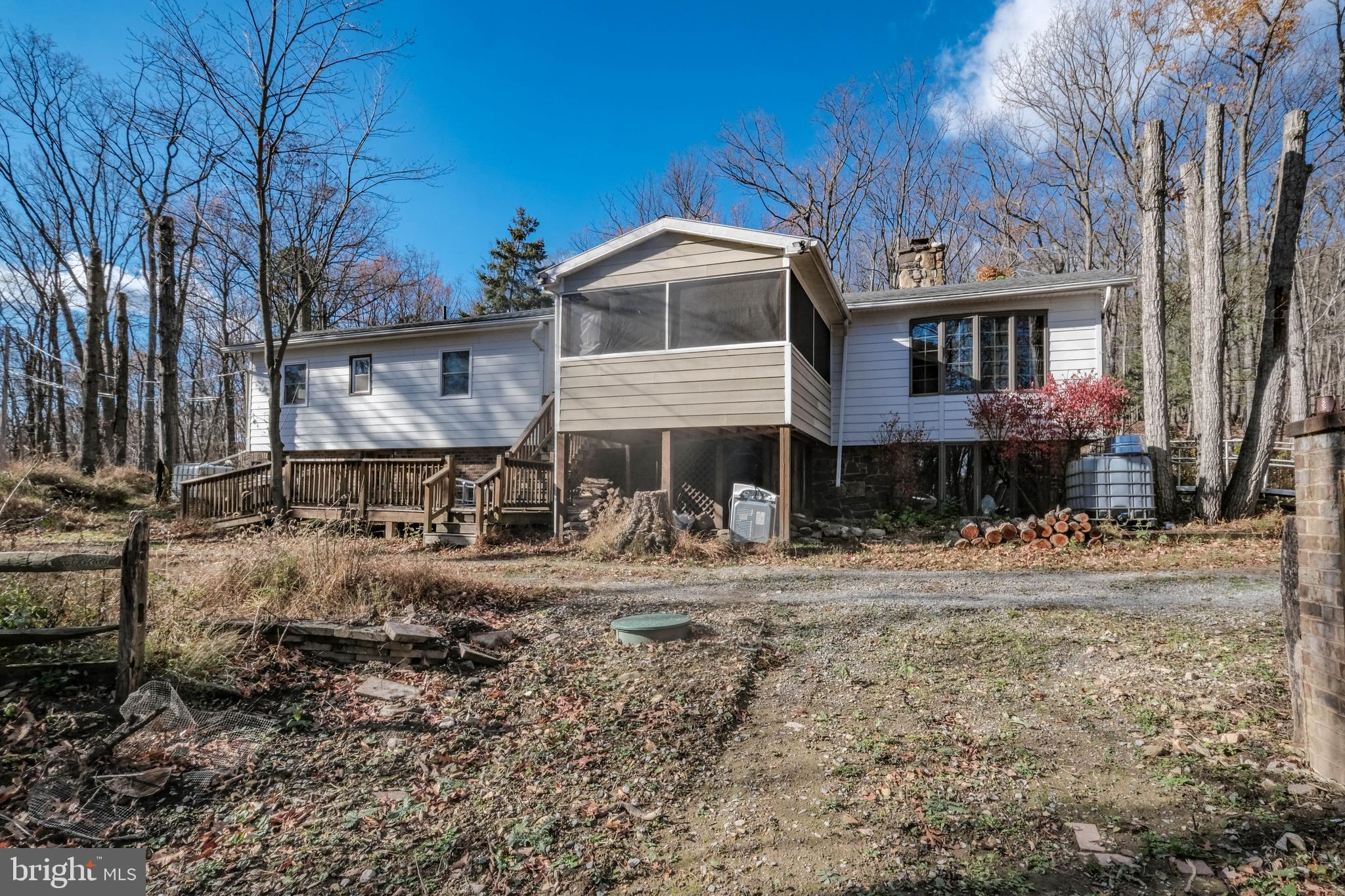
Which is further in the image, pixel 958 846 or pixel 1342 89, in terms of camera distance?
pixel 1342 89

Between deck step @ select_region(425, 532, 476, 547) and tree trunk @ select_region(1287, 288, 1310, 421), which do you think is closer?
deck step @ select_region(425, 532, 476, 547)

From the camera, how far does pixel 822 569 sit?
8.53 m

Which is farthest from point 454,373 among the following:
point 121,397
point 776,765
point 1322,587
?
point 1322,587

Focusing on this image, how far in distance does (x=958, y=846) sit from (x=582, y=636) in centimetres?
330

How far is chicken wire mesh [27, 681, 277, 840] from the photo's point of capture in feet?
9.25

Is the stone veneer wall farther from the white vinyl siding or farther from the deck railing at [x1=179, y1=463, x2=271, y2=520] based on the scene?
the deck railing at [x1=179, y1=463, x2=271, y2=520]

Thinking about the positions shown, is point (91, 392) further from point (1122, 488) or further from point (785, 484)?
point (1122, 488)

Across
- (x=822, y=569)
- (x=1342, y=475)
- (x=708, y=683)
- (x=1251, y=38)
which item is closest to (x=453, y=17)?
(x=822, y=569)

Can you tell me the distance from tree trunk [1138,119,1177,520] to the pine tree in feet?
76.9

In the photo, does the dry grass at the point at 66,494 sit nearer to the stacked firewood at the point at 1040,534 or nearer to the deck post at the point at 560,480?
the deck post at the point at 560,480

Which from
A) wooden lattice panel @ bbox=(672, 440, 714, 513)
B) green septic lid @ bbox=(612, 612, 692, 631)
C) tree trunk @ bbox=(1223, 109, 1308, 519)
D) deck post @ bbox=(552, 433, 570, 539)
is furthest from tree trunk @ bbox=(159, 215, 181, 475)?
tree trunk @ bbox=(1223, 109, 1308, 519)

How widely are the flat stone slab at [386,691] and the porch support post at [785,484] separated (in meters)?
6.70

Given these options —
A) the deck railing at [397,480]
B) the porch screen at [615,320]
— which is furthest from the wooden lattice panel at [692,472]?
the deck railing at [397,480]

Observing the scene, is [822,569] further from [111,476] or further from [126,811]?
[111,476]
